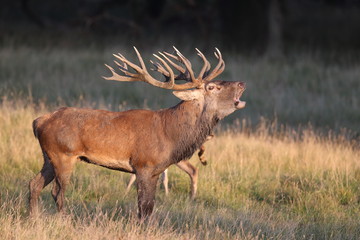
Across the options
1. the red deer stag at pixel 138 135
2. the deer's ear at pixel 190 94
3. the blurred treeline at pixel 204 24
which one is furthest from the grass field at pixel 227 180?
the blurred treeline at pixel 204 24

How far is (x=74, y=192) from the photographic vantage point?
913 cm

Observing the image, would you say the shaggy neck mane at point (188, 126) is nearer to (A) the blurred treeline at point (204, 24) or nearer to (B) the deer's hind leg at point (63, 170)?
(B) the deer's hind leg at point (63, 170)

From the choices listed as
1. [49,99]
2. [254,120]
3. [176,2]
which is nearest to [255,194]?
[254,120]

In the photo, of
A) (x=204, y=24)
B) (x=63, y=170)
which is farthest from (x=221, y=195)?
(x=204, y=24)

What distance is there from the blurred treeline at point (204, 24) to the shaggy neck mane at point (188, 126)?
14.5m

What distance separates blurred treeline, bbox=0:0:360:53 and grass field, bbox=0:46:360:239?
7508 millimetres

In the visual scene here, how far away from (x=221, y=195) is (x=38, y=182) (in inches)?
92.9

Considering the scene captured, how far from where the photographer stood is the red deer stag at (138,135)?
781 centimetres

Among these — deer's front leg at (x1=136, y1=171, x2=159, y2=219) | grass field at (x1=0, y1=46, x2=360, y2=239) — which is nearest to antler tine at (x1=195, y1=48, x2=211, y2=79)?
deer's front leg at (x1=136, y1=171, x2=159, y2=219)

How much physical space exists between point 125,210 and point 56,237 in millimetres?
1626

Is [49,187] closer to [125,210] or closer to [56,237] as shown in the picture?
[125,210]

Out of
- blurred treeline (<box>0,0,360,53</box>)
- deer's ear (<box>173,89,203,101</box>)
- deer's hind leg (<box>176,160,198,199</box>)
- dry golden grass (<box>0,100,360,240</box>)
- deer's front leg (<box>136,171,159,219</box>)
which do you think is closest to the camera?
dry golden grass (<box>0,100,360,240</box>)

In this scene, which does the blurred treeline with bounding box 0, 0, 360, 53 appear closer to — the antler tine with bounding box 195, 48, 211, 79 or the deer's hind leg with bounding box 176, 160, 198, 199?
the deer's hind leg with bounding box 176, 160, 198, 199

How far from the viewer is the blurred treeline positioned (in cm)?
2469
